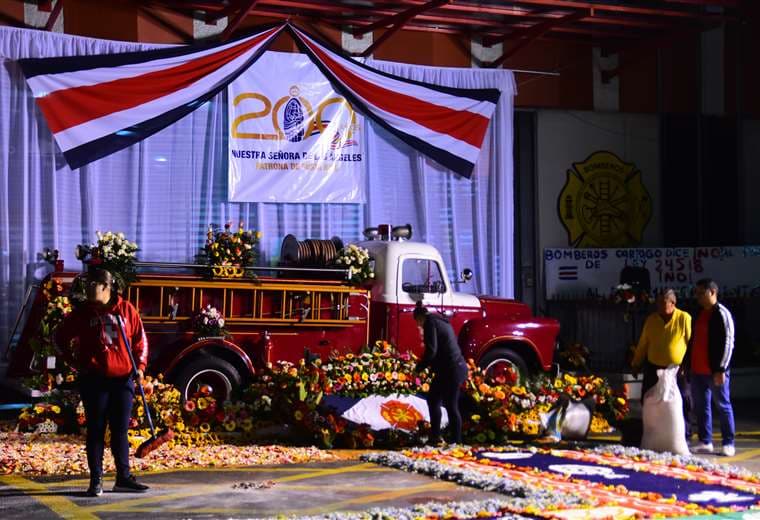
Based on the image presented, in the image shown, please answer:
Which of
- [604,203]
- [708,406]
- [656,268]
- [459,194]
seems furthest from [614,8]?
[708,406]

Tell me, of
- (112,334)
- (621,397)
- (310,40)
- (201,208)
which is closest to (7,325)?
(201,208)

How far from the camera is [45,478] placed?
10.8 meters

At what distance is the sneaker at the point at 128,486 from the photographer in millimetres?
9852

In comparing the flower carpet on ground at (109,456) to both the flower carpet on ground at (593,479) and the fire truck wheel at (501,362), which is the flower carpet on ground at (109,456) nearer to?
the flower carpet on ground at (593,479)

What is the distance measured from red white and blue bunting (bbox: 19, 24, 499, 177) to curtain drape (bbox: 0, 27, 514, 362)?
1.18 feet

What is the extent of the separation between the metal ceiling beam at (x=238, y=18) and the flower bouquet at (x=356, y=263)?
14.0 ft

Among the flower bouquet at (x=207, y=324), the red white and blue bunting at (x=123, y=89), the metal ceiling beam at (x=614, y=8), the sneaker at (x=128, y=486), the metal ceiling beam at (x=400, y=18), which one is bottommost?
the sneaker at (x=128, y=486)

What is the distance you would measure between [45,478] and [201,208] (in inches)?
321

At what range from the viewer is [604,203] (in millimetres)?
22812

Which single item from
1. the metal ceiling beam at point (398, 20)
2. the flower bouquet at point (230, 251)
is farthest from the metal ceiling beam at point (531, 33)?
the flower bouquet at point (230, 251)

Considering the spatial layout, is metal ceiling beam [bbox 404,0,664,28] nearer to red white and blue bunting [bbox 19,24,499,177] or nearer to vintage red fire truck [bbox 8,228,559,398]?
red white and blue bunting [bbox 19,24,499,177]

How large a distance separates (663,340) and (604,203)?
10.7 m

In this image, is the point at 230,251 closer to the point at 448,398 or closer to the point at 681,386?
the point at 448,398

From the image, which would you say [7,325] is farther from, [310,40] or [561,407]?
[561,407]
